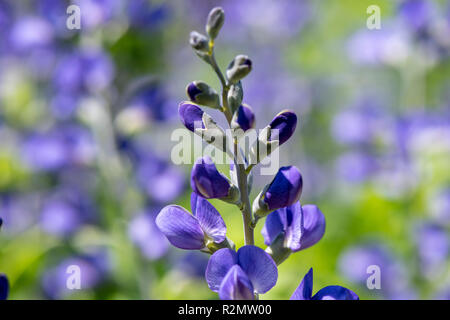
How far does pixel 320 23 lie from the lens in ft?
15.1

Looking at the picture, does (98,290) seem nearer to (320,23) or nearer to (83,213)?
(83,213)

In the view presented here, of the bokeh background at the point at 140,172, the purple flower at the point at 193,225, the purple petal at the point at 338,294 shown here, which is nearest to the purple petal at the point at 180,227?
the purple flower at the point at 193,225

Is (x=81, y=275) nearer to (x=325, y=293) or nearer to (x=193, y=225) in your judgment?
(x=193, y=225)

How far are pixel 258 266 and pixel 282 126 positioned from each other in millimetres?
222

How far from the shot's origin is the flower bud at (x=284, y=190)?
865 mm

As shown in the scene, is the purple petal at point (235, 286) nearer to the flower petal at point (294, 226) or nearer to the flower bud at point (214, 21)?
the flower petal at point (294, 226)

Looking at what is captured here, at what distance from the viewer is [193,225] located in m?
0.90

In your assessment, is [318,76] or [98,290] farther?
[318,76]

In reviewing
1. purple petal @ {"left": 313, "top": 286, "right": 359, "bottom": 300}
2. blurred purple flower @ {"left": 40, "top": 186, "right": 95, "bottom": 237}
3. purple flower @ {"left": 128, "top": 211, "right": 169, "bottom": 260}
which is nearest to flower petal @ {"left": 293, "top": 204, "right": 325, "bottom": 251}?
purple petal @ {"left": 313, "top": 286, "right": 359, "bottom": 300}

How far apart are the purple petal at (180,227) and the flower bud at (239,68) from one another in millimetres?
219

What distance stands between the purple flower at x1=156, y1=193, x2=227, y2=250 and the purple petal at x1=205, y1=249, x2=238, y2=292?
6 centimetres

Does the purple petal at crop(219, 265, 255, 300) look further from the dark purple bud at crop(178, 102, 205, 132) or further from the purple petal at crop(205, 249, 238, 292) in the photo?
the dark purple bud at crop(178, 102, 205, 132)

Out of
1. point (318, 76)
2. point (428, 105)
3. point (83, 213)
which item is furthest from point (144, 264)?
point (318, 76)
